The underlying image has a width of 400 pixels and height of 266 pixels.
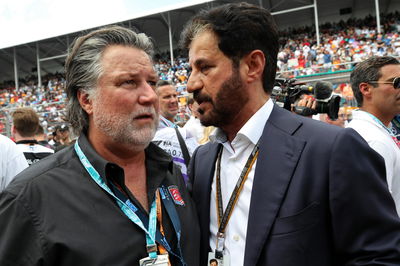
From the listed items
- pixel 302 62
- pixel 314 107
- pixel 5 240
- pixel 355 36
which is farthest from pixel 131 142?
pixel 355 36

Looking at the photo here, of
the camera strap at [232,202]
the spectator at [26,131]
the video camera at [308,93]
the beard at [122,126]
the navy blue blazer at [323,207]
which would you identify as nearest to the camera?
the navy blue blazer at [323,207]

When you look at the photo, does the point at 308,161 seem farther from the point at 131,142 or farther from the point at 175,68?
the point at 175,68

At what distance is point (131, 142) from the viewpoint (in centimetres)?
178

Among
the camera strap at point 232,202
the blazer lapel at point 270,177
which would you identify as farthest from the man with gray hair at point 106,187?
the blazer lapel at point 270,177

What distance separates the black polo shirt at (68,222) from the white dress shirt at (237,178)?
0.20 metres

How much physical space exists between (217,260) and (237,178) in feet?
1.22

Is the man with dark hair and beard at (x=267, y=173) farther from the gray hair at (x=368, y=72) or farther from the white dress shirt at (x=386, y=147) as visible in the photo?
the gray hair at (x=368, y=72)

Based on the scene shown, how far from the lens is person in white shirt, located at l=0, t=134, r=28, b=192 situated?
299 centimetres

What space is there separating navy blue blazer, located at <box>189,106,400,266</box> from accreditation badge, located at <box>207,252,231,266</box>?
143 millimetres

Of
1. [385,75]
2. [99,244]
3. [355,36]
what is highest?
[355,36]

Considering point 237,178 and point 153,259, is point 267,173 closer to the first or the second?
Answer: point 237,178

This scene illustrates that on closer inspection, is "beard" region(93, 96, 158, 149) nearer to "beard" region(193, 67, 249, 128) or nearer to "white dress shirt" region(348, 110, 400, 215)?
"beard" region(193, 67, 249, 128)

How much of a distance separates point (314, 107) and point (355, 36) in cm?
A: 1952

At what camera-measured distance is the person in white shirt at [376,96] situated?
110 inches
